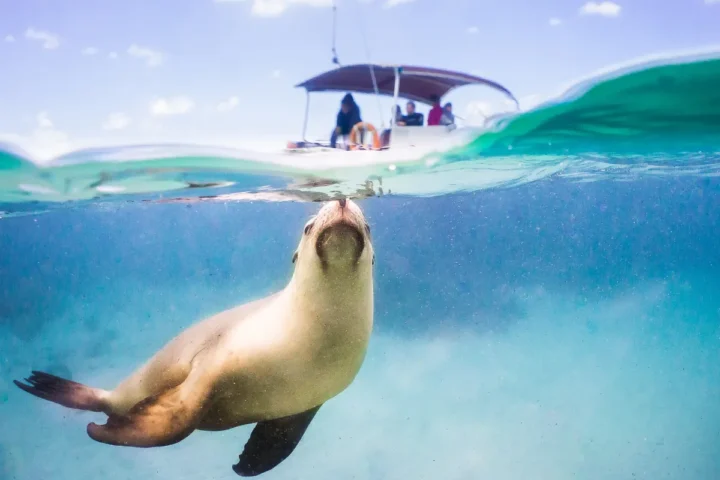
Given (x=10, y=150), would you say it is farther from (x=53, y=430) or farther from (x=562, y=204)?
(x=562, y=204)

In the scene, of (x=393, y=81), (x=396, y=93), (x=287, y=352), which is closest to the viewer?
(x=287, y=352)

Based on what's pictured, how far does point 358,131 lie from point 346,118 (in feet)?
0.66

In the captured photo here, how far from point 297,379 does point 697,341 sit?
2510 centimetres

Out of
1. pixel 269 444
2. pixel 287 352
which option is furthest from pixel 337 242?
pixel 269 444

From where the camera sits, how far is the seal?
12.3 ft

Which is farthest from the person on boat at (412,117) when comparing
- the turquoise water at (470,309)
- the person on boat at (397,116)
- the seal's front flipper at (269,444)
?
the seal's front flipper at (269,444)

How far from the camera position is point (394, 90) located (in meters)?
6.25

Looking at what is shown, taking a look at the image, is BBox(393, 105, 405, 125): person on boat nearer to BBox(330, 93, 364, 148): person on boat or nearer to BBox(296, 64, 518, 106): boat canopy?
BBox(296, 64, 518, 106): boat canopy

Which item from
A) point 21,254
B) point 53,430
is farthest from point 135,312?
point 53,430

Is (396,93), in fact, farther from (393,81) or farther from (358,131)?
(358,131)

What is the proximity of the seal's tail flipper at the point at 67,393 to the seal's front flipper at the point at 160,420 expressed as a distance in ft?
5.36

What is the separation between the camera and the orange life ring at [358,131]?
599 centimetres

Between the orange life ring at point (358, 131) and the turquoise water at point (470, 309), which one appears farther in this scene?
the turquoise water at point (470, 309)

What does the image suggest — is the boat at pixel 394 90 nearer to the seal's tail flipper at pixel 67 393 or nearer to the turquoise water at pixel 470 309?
the turquoise water at pixel 470 309
